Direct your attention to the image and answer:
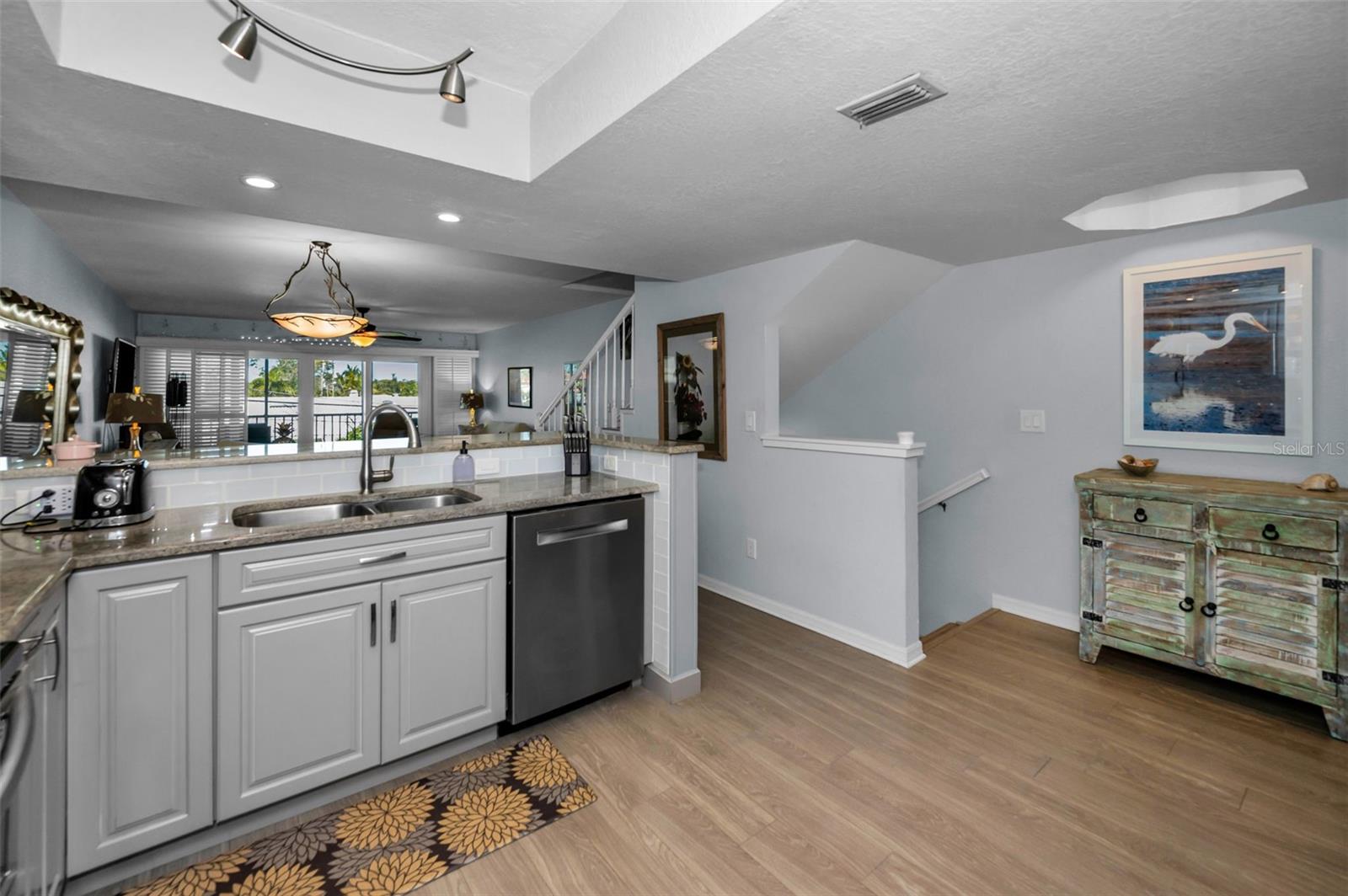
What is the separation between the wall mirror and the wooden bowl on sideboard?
4955 mm

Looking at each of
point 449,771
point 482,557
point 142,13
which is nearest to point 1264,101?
point 482,557

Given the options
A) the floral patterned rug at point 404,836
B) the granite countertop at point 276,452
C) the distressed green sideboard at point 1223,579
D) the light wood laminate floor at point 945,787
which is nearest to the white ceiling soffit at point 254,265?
the granite countertop at point 276,452

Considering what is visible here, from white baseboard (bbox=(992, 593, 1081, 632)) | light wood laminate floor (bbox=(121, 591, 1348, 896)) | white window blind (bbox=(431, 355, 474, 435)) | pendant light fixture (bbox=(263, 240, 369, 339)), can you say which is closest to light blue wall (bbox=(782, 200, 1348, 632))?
white baseboard (bbox=(992, 593, 1081, 632))

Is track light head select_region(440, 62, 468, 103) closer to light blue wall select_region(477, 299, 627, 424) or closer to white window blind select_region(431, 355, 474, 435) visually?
light blue wall select_region(477, 299, 627, 424)

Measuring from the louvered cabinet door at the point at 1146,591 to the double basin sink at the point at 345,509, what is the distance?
2.98 meters

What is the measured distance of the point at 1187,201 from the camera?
2.91 m

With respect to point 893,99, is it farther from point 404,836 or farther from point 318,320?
point 318,320

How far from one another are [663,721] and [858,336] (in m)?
3.02

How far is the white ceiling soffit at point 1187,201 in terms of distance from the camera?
263 cm

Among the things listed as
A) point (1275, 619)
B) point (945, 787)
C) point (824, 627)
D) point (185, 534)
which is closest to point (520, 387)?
point (824, 627)

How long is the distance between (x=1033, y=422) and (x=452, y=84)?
11.4ft

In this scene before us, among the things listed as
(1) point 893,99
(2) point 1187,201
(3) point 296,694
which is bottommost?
(3) point 296,694

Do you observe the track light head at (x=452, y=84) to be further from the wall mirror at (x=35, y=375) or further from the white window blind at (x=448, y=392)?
the white window blind at (x=448, y=392)

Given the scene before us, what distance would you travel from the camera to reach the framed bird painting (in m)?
2.72
